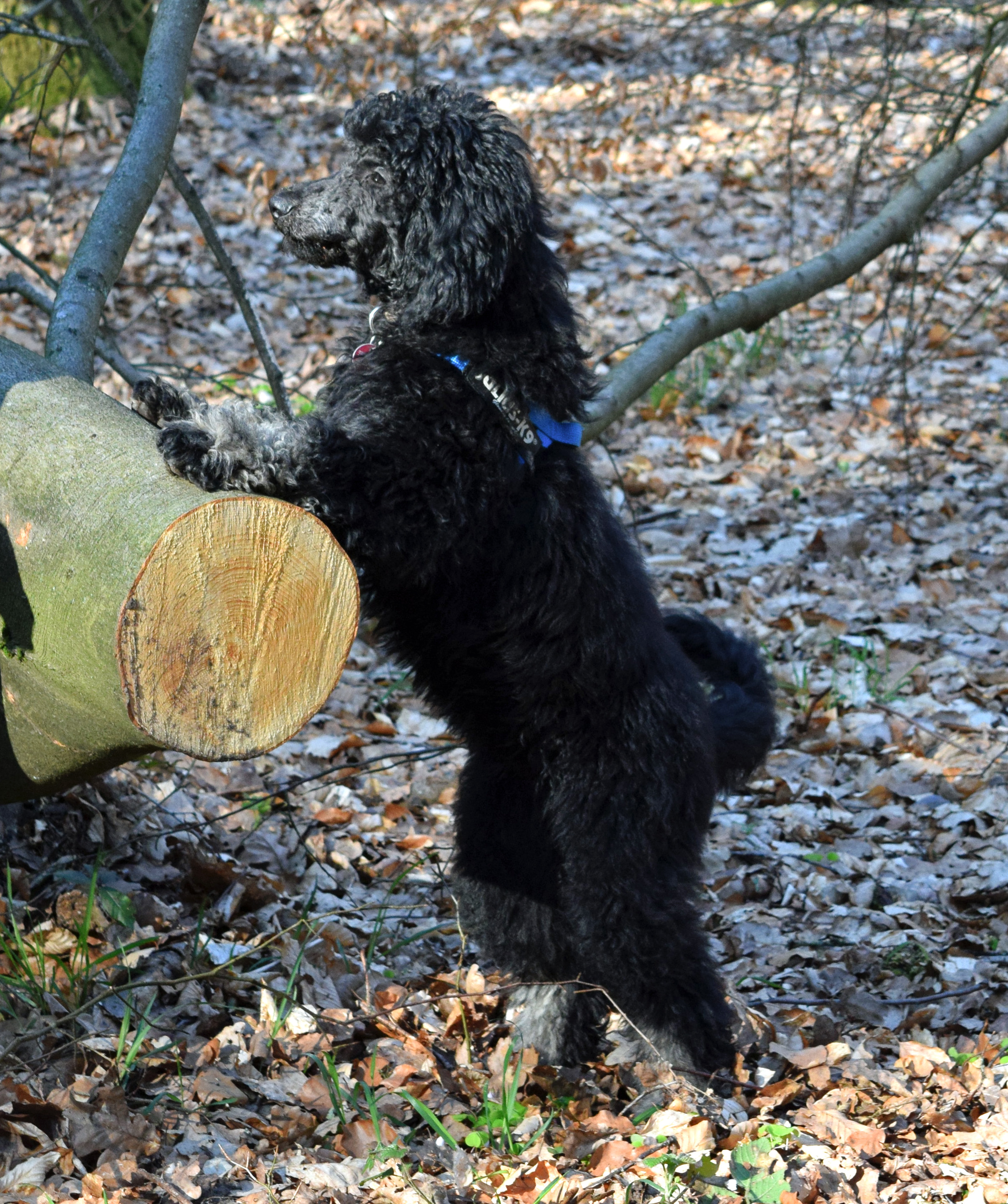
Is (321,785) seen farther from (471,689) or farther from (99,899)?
(471,689)

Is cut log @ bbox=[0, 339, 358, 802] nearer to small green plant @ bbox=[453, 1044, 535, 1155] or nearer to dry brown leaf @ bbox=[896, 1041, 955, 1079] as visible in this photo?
small green plant @ bbox=[453, 1044, 535, 1155]

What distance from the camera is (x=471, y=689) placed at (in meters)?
3.29

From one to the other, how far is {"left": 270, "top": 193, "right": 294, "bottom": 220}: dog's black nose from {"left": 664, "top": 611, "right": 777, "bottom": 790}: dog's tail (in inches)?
66.7

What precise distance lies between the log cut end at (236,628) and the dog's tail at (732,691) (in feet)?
5.42

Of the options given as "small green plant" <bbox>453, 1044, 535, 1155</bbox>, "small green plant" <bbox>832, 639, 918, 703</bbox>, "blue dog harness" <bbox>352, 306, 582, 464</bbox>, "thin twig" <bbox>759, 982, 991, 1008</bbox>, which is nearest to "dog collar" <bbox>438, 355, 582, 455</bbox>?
"blue dog harness" <bbox>352, 306, 582, 464</bbox>

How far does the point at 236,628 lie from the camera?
2.31 m

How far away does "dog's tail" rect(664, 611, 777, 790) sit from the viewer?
386 cm

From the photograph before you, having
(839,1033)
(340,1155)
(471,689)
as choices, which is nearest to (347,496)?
(471,689)

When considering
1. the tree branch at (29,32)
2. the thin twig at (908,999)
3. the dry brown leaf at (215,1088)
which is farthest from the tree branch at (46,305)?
the thin twig at (908,999)

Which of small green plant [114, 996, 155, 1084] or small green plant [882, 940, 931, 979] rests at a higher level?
small green plant [114, 996, 155, 1084]

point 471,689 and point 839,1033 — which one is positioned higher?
point 471,689

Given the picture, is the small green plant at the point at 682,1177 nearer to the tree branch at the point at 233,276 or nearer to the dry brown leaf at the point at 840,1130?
the dry brown leaf at the point at 840,1130

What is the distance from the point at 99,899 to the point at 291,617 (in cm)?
175

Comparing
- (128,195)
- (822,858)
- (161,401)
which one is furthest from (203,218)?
(822,858)
